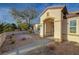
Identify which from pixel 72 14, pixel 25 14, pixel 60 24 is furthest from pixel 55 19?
pixel 25 14

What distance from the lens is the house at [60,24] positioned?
3975 millimetres

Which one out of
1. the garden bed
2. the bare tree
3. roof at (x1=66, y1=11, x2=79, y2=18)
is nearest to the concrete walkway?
the garden bed

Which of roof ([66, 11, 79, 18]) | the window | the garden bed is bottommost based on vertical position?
the garden bed

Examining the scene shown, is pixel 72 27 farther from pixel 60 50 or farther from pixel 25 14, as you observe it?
pixel 25 14

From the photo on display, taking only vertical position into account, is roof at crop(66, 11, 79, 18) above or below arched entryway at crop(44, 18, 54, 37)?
above

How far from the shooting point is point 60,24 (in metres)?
4.01

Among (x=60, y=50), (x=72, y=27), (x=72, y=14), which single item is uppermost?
(x=72, y=14)

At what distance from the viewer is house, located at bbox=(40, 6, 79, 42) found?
3975 mm

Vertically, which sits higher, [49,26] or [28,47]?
[49,26]

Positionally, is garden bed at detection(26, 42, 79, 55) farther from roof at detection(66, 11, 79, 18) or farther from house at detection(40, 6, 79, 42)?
roof at detection(66, 11, 79, 18)

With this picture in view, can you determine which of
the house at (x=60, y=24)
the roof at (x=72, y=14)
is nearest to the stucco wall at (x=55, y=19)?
the house at (x=60, y=24)

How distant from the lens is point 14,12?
398cm

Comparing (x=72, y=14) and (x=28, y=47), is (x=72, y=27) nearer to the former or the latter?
(x=72, y=14)

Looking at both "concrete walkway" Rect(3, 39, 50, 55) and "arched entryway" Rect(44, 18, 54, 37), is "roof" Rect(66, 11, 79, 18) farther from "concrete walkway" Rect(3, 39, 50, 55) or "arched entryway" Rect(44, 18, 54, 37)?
"concrete walkway" Rect(3, 39, 50, 55)
